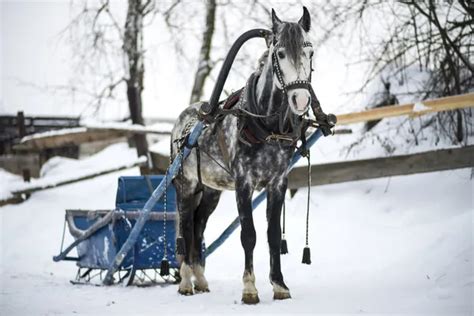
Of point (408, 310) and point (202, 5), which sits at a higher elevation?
point (202, 5)

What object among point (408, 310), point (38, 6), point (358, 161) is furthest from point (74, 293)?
point (38, 6)

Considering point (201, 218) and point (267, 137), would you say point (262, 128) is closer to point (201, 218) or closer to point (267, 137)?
point (267, 137)

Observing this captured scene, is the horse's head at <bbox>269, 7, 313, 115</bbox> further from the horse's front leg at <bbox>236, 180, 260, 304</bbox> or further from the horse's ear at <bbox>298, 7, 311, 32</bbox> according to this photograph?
the horse's front leg at <bbox>236, 180, 260, 304</bbox>

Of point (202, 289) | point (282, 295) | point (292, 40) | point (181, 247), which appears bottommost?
point (202, 289)

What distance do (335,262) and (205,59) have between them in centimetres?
871

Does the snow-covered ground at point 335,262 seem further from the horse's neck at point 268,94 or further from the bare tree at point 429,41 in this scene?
the horse's neck at point 268,94

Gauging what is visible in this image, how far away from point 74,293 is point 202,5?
9981mm

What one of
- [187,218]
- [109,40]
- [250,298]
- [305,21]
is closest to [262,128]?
[305,21]

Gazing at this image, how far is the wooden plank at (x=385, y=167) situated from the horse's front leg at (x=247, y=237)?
11.5 feet

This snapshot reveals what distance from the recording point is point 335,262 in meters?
7.66

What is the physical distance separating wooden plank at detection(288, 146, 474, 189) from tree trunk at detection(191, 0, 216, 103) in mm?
5970

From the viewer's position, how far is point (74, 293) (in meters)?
6.71

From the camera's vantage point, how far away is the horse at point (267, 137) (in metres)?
5.06

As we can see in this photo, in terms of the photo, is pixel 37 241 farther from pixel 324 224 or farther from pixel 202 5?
pixel 202 5
